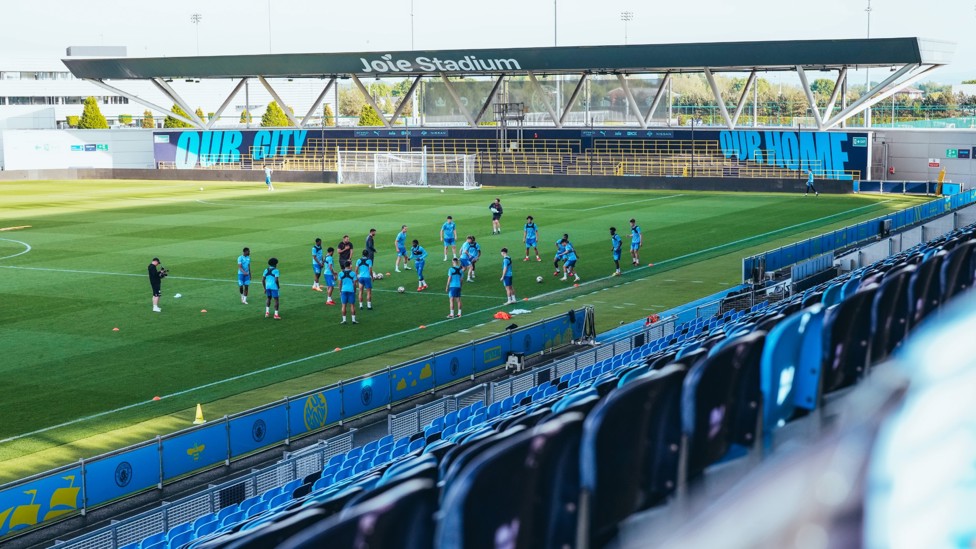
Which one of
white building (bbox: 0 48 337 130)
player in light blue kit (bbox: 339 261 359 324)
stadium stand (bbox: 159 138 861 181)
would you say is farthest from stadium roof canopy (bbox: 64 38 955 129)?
player in light blue kit (bbox: 339 261 359 324)

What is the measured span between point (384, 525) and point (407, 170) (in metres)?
68.2

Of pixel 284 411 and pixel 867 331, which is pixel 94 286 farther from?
pixel 867 331

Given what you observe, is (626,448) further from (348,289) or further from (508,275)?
(508,275)

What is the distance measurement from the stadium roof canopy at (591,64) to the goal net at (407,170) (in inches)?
276

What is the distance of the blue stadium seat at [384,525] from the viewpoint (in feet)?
11.6

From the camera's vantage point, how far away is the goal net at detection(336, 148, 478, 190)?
69625mm

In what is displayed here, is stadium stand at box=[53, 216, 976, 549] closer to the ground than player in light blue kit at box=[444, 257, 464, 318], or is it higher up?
higher up

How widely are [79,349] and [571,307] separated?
1178 centimetres

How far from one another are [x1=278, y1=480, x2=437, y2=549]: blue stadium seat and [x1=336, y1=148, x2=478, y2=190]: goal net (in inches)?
2528

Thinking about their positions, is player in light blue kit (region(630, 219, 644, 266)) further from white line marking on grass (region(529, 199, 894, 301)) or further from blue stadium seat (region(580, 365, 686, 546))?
blue stadium seat (region(580, 365, 686, 546))

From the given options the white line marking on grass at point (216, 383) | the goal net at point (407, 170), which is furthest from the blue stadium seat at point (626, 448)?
the goal net at point (407, 170)

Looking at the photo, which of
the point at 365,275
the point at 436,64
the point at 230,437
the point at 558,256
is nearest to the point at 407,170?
the point at 436,64

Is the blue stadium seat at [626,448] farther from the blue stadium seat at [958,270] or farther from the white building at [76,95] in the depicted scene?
the white building at [76,95]

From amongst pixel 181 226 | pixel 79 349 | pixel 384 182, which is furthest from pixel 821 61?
pixel 79 349
